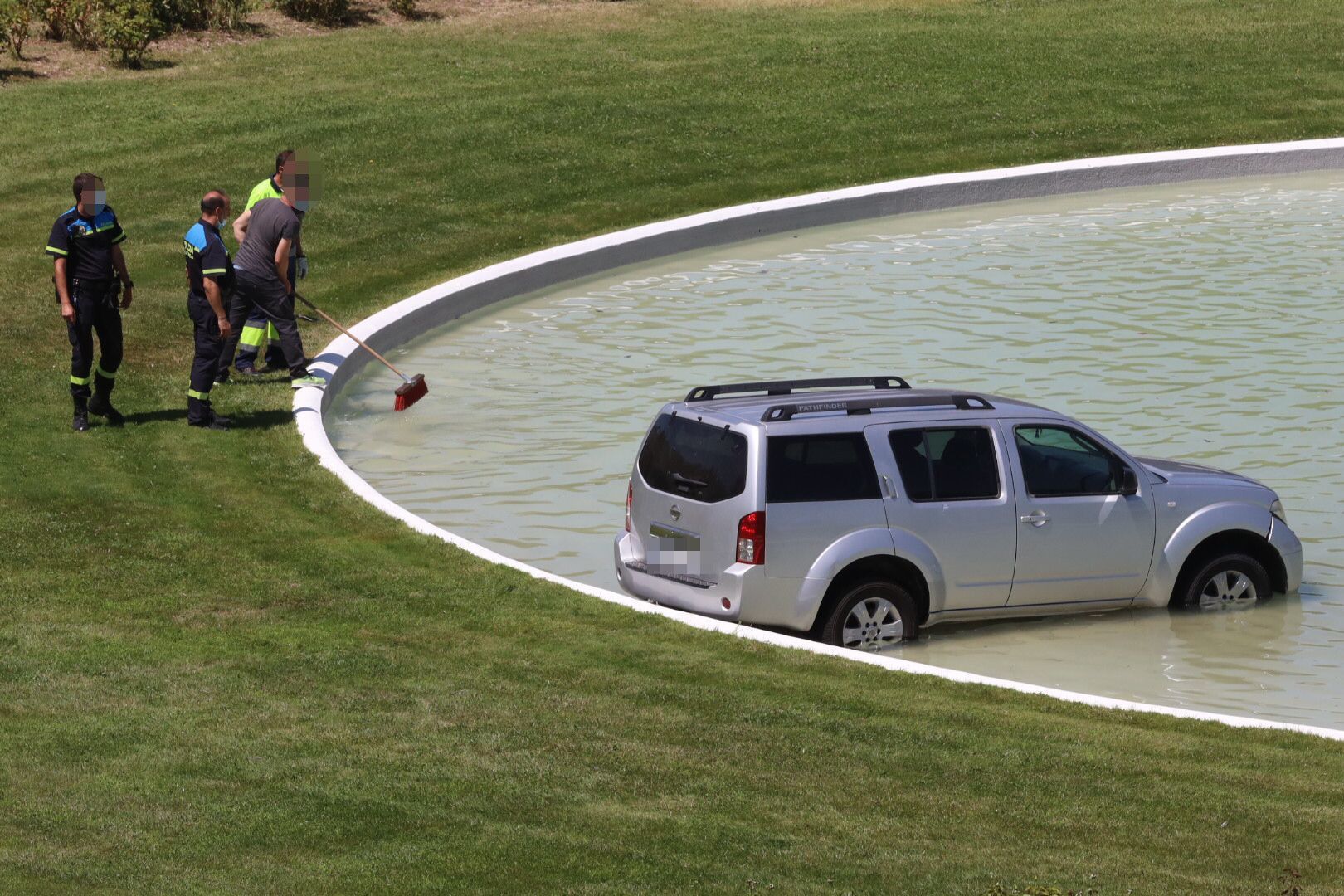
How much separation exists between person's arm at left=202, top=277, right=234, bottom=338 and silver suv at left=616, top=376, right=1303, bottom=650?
4701mm

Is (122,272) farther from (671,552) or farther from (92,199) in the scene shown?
(671,552)

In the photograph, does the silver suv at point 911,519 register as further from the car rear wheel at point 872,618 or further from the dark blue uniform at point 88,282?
the dark blue uniform at point 88,282

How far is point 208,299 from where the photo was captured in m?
15.0

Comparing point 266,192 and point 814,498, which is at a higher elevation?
point 266,192

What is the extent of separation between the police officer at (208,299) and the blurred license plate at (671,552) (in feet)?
16.3

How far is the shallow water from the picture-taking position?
38.9 ft

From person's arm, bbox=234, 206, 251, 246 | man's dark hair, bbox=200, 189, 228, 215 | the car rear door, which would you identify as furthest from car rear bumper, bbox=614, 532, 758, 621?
person's arm, bbox=234, 206, 251, 246

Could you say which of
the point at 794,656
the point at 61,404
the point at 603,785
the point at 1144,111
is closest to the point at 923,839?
the point at 603,785

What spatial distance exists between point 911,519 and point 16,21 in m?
21.1

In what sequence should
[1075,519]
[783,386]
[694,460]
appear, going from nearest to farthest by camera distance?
[694,460], [1075,519], [783,386]

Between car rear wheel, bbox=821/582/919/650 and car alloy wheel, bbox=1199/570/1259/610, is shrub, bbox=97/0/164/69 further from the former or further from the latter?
car alloy wheel, bbox=1199/570/1259/610

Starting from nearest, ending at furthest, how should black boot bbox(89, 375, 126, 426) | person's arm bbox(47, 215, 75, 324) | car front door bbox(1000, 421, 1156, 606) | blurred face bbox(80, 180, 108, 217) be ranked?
car front door bbox(1000, 421, 1156, 606), blurred face bbox(80, 180, 108, 217), person's arm bbox(47, 215, 75, 324), black boot bbox(89, 375, 126, 426)

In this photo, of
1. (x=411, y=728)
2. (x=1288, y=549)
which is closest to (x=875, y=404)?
(x=1288, y=549)

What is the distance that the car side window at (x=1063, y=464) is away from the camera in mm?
11859
